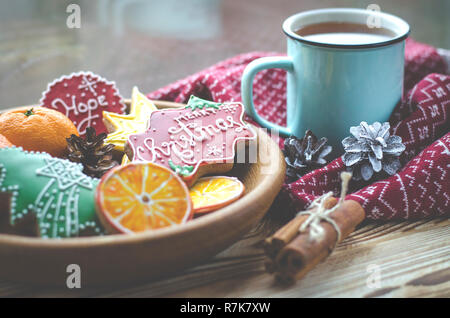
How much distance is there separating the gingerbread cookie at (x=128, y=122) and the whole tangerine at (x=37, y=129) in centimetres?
6

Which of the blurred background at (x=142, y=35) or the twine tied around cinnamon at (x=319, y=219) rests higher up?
the blurred background at (x=142, y=35)

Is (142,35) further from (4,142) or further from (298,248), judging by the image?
(298,248)

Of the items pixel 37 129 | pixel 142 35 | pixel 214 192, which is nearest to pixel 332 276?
pixel 214 192

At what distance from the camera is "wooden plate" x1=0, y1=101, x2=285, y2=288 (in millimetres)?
486

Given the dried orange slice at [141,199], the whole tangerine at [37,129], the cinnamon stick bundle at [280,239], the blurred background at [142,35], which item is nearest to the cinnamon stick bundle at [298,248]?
the cinnamon stick bundle at [280,239]

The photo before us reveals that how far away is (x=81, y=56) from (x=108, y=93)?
65 centimetres

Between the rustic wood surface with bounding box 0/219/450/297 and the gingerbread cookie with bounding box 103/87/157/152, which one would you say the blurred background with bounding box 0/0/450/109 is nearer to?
the gingerbread cookie with bounding box 103/87/157/152

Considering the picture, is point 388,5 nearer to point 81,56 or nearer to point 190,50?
point 190,50

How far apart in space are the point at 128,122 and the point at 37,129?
0.13 m

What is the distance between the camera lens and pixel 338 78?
0.73m

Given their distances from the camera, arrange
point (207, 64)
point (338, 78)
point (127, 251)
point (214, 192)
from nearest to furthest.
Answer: point (127, 251) → point (214, 192) → point (338, 78) → point (207, 64)

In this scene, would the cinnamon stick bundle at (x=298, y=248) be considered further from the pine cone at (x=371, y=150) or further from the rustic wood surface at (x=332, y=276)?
the pine cone at (x=371, y=150)

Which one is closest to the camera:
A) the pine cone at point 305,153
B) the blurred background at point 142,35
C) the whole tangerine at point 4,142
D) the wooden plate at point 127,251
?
the wooden plate at point 127,251

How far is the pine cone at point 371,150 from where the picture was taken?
0.71 meters
